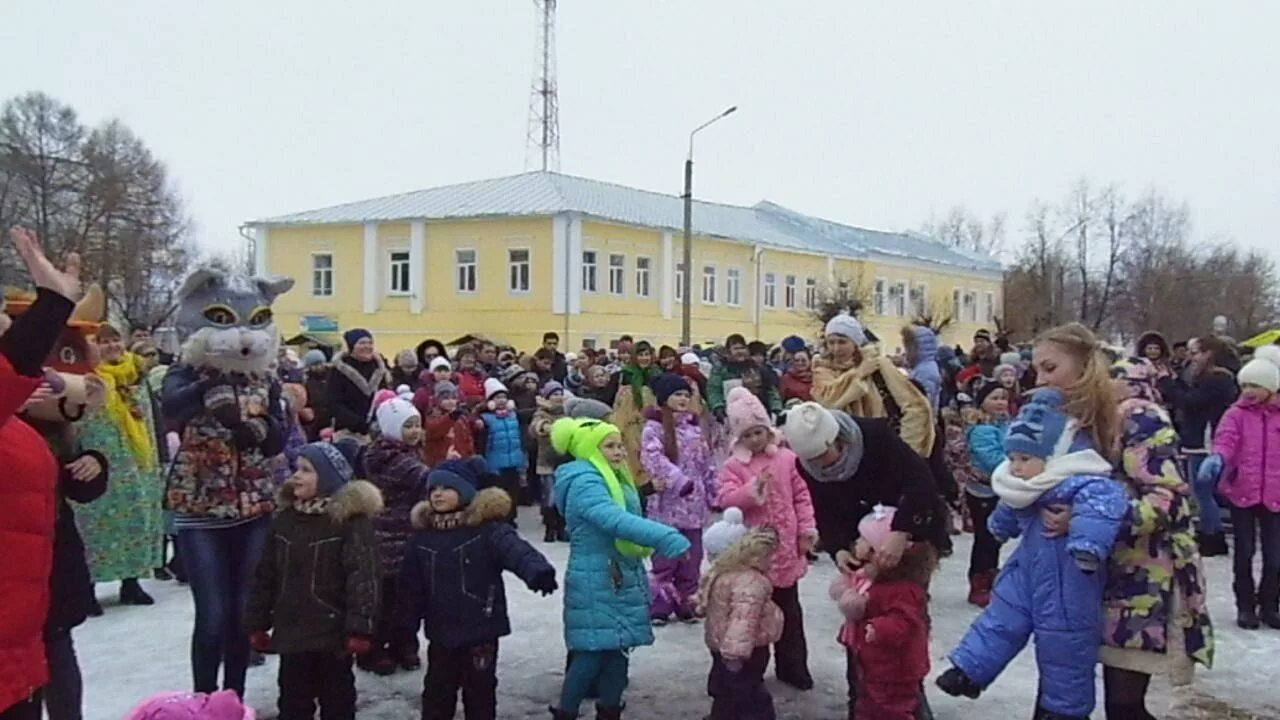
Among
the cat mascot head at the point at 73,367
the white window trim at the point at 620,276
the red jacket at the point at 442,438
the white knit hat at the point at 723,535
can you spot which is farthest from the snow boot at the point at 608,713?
the white window trim at the point at 620,276

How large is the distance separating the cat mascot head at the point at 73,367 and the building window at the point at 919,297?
50.7 meters

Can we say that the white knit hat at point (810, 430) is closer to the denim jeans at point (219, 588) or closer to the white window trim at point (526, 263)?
the denim jeans at point (219, 588)

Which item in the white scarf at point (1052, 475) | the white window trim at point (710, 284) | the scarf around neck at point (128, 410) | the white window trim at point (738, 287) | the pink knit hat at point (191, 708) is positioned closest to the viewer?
the pink knit hat at point (191, 708)

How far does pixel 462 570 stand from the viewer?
17.8ft

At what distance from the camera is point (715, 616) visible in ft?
17.6

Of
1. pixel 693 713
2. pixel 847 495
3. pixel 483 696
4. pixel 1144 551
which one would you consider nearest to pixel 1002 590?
pixel 1144 551

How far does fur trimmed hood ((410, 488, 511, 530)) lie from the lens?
18.0 feet

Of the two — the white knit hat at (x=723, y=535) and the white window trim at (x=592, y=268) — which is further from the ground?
the white window trim at (x=592, y=268)

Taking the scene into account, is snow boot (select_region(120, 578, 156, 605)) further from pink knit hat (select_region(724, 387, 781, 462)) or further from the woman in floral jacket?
the woman in floral jacket

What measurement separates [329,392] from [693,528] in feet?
9.44

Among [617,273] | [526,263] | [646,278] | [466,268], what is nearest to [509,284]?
[526,263]

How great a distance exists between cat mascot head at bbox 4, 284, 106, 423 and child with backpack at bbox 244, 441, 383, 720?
3.87 ft

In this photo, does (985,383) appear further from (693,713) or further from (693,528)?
(693,713)

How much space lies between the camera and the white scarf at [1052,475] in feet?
14.0
